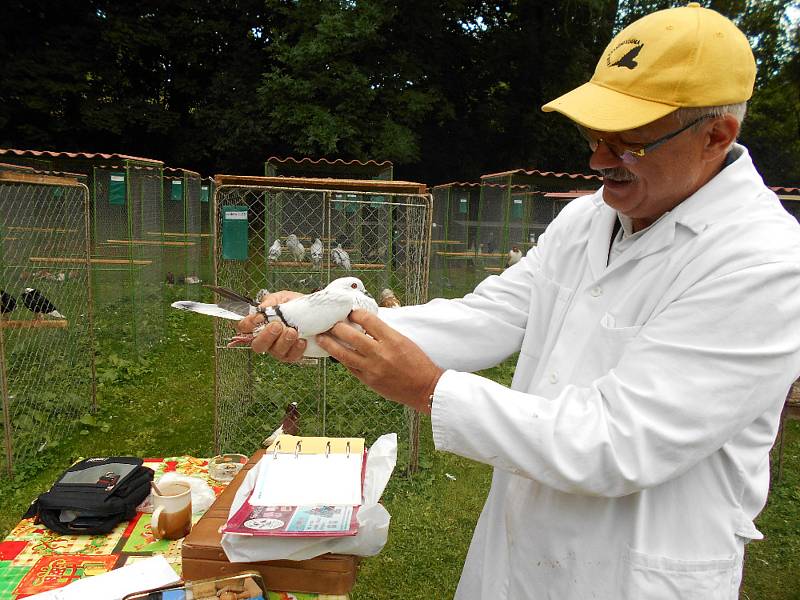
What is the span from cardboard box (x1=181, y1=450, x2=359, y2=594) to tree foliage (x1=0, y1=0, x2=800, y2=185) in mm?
18394

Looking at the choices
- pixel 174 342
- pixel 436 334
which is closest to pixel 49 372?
pixel 174 342

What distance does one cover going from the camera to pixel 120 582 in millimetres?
1881

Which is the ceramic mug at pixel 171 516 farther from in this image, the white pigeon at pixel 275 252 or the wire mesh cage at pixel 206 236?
the wire mesh cage at pixel 206 236

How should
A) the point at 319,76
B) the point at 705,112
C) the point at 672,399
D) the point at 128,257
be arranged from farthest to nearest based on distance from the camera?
the point at 319,76, the point at 128,257, the point at 705,112, the point at 672,399

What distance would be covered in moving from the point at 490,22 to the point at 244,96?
429 inches

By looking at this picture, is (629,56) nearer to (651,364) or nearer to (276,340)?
(651,364)

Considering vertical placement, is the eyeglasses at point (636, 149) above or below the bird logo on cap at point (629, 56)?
below

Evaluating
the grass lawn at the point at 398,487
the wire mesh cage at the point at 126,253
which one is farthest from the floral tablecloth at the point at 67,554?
the wire mesh cage at the point at 126,253

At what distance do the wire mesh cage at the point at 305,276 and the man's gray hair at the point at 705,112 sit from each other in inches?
115

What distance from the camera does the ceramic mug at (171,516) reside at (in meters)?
2.17

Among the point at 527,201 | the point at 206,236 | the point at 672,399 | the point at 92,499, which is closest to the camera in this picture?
→ the point at 672,399

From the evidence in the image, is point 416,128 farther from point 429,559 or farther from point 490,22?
point 429,559

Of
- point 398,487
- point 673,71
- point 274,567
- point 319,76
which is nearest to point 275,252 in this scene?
point 398,487

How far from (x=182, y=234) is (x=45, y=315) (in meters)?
6.58
